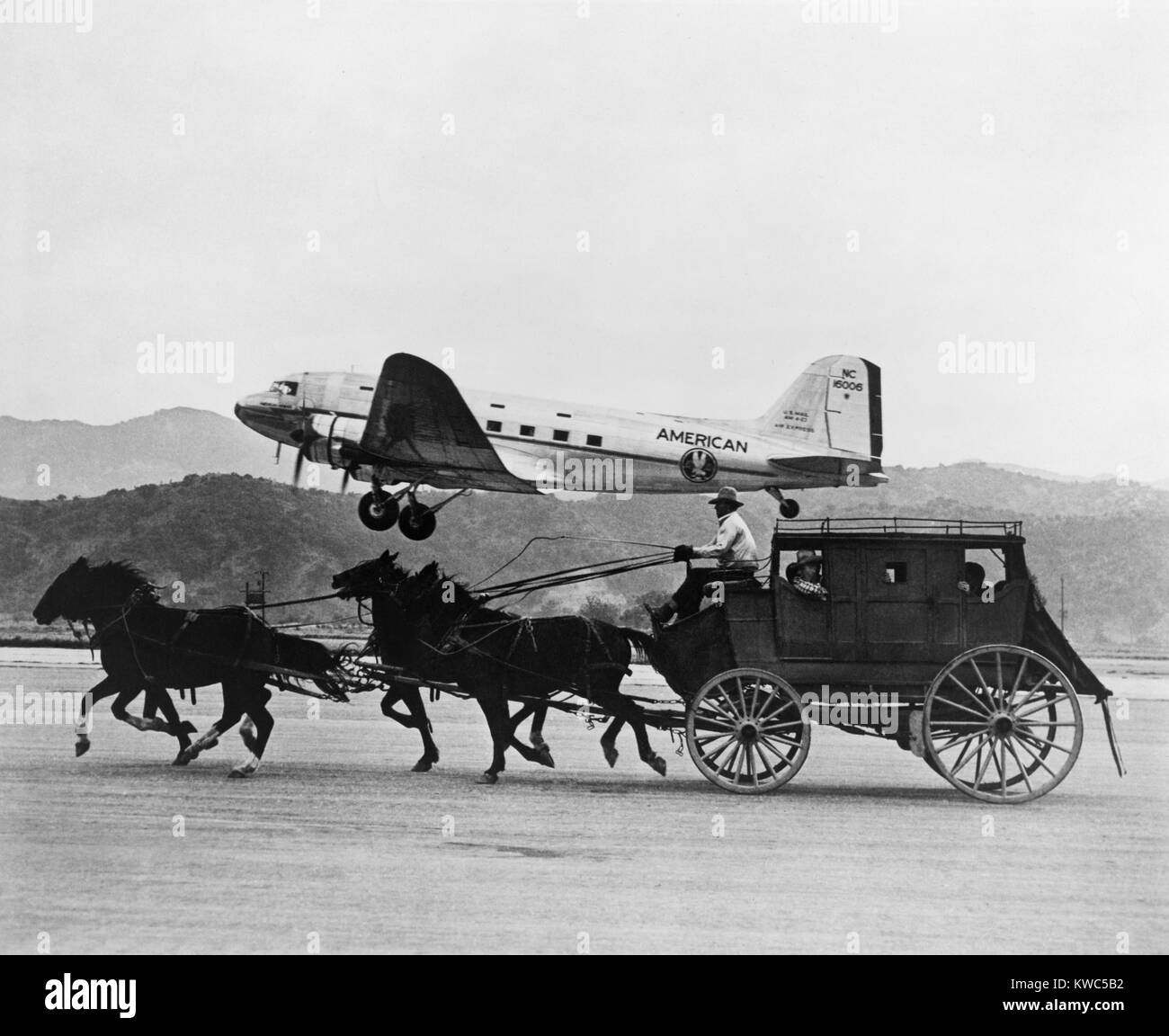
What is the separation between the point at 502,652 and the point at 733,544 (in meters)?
2.72

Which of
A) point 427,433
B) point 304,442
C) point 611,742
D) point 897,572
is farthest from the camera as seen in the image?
point 304,442

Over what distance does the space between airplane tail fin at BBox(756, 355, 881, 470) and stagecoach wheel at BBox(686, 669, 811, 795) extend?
5769mm

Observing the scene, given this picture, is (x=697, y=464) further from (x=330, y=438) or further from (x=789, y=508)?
(x=330, y=438)

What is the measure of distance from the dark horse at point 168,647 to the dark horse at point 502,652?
1.29 metres

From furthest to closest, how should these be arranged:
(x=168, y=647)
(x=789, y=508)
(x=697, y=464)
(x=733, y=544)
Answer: (x=697, y=464)
(x=789, y=508)
(x=168, y=647)
(x=733, y=544)

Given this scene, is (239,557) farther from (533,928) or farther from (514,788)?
(533,928)

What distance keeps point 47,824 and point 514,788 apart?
4.51 m

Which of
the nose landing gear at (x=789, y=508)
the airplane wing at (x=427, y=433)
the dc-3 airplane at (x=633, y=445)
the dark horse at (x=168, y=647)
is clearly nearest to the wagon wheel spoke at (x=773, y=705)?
the nose landing gear at (x=789, y=508)

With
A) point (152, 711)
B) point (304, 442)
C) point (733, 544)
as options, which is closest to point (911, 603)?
point (733, 544)

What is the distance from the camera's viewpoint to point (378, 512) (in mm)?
15961

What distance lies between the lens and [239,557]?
121ft

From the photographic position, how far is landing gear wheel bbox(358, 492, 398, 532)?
1585 centimetres

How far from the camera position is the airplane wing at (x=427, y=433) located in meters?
15.2
